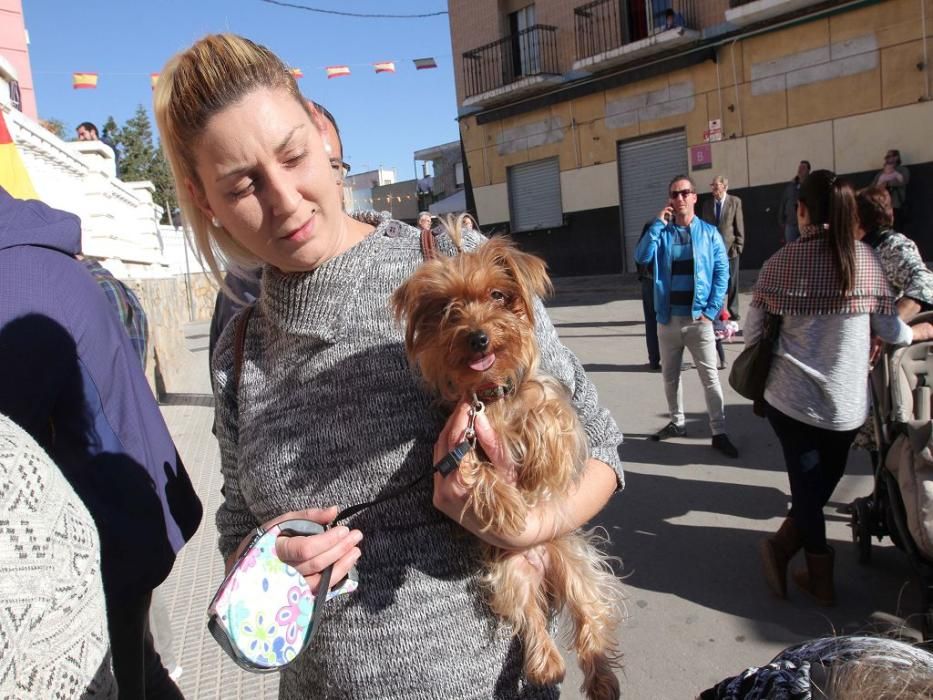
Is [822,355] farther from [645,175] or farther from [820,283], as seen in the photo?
[645,175]

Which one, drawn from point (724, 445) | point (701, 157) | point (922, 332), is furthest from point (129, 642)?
point (701, 157)

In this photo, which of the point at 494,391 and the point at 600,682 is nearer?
the point at 494,391

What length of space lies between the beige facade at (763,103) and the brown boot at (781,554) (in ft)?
42.4

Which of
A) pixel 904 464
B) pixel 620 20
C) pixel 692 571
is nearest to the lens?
pixel 904 464

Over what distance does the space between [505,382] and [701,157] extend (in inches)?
660

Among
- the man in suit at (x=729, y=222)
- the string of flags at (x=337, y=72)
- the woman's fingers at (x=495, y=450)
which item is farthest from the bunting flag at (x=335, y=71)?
the woman's fingers at (x=495, y=450)

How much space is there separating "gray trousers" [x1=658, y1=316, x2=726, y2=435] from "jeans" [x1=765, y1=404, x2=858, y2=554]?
2.00 m

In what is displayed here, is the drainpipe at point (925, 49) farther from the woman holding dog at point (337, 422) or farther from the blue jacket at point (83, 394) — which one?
the blue jacket at point (83, 394)

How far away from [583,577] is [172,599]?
10.2ft

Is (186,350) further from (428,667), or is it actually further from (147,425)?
(428,667)

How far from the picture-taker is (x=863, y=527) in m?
3.74

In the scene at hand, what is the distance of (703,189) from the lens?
16.8 meters

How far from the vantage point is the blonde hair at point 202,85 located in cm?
132

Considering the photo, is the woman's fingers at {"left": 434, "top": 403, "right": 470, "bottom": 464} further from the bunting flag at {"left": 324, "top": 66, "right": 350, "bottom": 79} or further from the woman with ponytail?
the bunting flag at {"left": 324, "top": 66, "right": 350, "bottom": 79}
